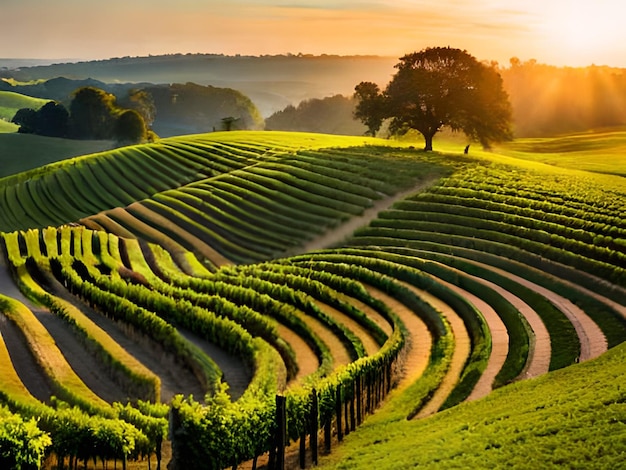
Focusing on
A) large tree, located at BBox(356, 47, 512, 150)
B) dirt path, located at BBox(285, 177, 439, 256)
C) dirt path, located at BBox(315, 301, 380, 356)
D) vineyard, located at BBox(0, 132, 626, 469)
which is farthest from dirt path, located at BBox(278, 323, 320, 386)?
large tree, located at BBox(356, 47, 512, 150)

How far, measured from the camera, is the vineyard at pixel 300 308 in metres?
19.4

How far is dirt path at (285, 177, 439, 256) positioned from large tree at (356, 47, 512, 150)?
17570 millimetres

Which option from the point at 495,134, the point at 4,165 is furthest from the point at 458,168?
the point at 4,165

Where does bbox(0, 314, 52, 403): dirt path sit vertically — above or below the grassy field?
below

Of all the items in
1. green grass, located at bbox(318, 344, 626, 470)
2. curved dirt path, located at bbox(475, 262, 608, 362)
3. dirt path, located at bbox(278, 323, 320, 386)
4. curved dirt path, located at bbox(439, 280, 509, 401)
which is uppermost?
green grass, located at bbox(318, 344, 626, 470)

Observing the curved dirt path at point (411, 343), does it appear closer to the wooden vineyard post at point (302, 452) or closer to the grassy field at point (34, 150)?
the wooden vineyard post at point (302, 452)

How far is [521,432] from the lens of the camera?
15398 mm

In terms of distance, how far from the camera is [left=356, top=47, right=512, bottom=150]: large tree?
7144 centimetres

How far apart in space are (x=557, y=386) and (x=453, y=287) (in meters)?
18.4

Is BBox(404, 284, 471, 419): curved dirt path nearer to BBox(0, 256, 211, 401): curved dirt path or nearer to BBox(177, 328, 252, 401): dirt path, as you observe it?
BBox(177, 328, 252, 401): dirt path

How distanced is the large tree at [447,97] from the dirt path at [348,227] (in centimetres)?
1757

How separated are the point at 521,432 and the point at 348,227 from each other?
38.7m

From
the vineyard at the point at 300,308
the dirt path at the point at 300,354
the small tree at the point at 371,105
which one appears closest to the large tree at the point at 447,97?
the small tree at the point at 371,105

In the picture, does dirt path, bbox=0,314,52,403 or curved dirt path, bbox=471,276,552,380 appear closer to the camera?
dirt path, bbox=0,314,52,403
